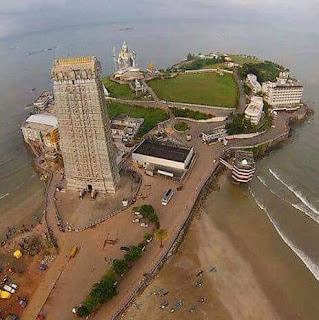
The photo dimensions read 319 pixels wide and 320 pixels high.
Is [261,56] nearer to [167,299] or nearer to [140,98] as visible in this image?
A: [140,98]

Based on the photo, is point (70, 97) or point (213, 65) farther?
point (213, 65)

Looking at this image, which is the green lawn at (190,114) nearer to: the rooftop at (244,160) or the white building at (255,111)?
the white building at (255,111)

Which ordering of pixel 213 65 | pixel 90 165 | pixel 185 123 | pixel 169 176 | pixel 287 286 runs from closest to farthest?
pixel 287 286 → pixel 90 165 → pixel 169 176 → pixel 185 123 → pixel 213 65

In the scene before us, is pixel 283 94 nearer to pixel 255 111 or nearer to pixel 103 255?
pixel 255 111

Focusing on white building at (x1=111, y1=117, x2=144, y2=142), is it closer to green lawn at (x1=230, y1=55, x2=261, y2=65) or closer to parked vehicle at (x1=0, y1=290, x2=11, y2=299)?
parked vehicle at (x1=0, y1=290, x2=11, y2=299)

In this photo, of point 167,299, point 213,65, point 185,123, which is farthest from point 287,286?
point 213,65
